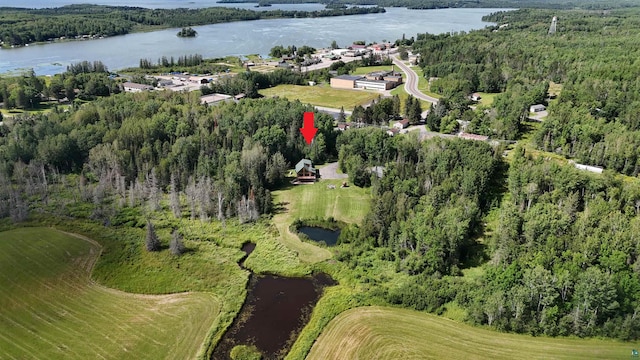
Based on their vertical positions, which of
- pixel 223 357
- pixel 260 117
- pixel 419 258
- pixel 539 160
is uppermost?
pixel 260 117

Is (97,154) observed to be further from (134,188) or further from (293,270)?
(293,270)

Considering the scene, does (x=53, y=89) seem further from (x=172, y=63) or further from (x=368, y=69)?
(x=368, y=69)

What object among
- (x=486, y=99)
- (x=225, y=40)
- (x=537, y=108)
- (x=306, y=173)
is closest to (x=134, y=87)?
(x=306, y=173)

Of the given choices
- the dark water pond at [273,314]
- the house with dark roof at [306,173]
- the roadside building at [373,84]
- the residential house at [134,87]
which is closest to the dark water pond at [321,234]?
the dark water pond at [273,314]

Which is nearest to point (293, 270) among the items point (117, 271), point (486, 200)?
point (117, 271)

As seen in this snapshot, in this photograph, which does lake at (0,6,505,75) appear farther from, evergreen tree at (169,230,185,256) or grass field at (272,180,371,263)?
evergreen tree at (169,230,185,256)

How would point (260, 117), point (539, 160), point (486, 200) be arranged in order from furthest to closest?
point (260, 117) < point (539, 160) < point (486, 200)

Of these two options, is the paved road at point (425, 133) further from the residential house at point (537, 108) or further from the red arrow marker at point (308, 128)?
the residential house at point (537, 108)
